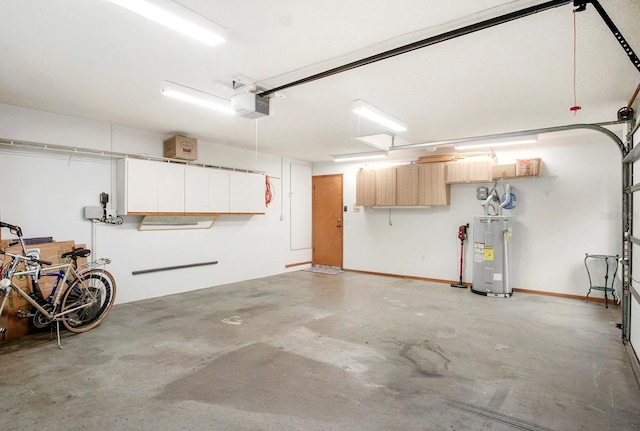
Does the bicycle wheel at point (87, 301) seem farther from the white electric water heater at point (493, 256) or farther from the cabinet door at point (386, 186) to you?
the white electric water heater at point (493, 256)

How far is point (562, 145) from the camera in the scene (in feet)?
19.0

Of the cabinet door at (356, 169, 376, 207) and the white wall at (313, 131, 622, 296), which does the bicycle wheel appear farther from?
the white wall at (313, 131, 622, 296)

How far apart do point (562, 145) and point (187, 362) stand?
261 inches

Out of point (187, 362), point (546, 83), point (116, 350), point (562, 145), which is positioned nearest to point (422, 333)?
point (187, 362)

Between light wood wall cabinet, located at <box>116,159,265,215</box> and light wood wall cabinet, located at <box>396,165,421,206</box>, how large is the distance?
2.97 meters

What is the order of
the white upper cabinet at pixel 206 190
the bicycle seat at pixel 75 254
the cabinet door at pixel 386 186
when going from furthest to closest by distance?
the cabinet door at pixel 386 186 < the white upper cabinet at pixel 206 190 < the bicycle seat at pixel 75 254

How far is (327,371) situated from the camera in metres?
3.05

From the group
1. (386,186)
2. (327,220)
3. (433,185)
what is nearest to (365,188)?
(386,186)

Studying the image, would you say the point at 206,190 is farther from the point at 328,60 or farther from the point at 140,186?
the point at 328,60

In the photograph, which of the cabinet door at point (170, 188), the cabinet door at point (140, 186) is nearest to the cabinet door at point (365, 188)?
the cabinet door at point (170, 188)

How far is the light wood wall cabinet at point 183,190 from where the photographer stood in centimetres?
509

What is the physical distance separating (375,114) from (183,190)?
3.52m

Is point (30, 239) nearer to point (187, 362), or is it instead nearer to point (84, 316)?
point (84, 316)

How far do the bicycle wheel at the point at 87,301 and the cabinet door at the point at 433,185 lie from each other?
18.8ft
